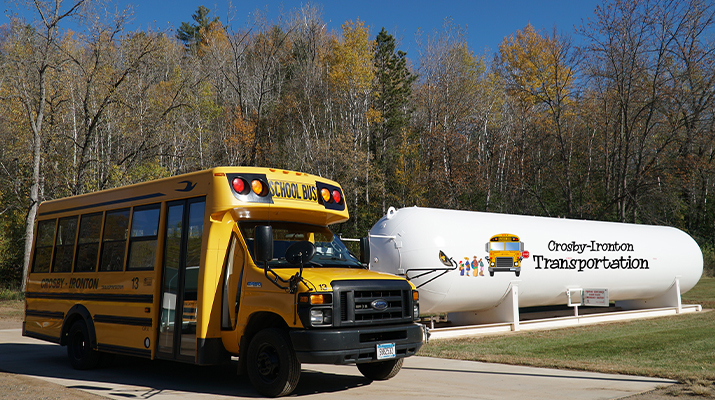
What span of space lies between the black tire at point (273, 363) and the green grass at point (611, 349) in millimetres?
5117

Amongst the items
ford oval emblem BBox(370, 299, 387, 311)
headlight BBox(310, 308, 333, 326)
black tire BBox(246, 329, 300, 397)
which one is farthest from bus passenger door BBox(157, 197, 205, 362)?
ford oval emblem BBox(370, 299, 387, 311)

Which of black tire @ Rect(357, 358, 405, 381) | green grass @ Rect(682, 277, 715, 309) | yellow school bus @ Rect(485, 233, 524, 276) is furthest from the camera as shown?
green grass @ Rect(682, 277, 715, 309)

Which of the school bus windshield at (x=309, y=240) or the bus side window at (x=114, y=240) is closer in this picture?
the school bus windshield at (x=309, y=240)

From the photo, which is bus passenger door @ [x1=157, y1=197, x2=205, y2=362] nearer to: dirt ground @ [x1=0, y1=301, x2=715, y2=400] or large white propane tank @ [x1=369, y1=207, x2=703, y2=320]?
dirt ground @ [x1=0, y1=301, x2=715, y2=400]

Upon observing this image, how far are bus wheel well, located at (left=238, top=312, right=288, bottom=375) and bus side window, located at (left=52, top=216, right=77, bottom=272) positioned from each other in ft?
14.8

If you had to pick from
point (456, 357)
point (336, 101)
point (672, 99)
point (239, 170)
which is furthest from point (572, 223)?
point (336, 101)

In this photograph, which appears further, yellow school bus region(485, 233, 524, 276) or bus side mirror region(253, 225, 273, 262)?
yellow school bus region(485, 233, 524, 276)

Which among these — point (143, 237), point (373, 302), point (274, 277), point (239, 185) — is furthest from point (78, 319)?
point (373, 302)

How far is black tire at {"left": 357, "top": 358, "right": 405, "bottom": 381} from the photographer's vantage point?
8.52 m

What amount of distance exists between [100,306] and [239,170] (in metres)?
3.60

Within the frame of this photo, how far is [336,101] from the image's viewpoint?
43.9m

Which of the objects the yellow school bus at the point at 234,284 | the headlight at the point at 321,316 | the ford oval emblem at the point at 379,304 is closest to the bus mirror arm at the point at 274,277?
the yellow school bus at the point at 234,284

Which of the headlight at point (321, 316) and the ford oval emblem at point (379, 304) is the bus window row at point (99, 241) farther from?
the ford oval emblem at point (379, 304)

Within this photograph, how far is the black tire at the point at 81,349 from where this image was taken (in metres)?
9.74
